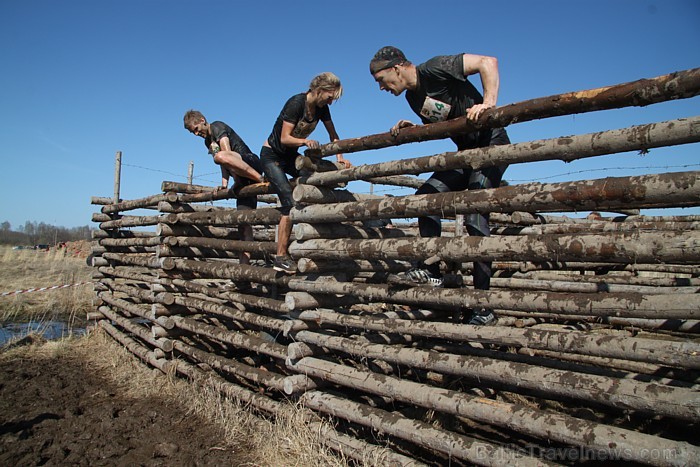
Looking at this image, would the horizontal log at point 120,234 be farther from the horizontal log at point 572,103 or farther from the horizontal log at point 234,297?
the horizontal log at point 572,103

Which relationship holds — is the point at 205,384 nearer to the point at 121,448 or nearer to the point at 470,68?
the point at 121,448

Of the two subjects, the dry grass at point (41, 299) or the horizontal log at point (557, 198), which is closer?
the horizontal log at point (557, 198)

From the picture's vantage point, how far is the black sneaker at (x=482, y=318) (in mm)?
3803

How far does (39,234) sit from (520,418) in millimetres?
90363

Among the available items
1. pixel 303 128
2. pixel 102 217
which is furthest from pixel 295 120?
pixel 102 217

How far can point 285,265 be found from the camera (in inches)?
192

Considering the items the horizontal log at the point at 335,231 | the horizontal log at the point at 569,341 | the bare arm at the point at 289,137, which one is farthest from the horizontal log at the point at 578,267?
the bare arm at the point at 289,137

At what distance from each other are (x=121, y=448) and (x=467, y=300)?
375cm

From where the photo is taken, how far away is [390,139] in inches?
151

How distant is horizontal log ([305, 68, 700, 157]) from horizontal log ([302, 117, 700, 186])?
15cm

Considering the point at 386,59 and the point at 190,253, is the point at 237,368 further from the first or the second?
the point at 386,59

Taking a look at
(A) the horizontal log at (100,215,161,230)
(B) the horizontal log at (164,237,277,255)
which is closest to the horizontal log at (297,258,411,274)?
(B) the horizontal log at (164,237,277,255)

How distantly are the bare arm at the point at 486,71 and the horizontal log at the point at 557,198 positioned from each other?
2.17 ft

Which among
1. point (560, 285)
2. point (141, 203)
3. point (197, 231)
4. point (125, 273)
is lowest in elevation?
point (125, 273)
